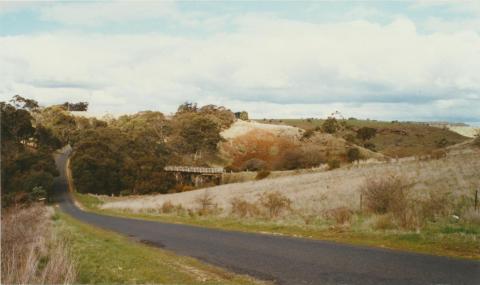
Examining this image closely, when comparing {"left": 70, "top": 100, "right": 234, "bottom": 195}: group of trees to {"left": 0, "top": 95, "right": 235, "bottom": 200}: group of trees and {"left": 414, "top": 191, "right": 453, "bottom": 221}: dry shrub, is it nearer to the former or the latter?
{"left": 0, "top": 95, "right": 235, "bottom": 200}: group of trees

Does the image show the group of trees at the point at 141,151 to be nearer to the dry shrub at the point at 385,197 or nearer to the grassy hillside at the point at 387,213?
the grassy hillside at the point at 387,213

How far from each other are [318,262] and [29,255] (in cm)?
708

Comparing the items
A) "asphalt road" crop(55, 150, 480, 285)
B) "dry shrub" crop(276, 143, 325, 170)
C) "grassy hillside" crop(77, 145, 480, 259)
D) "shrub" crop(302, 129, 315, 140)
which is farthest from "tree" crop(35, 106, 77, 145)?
"asphalt road" crop(55, 150, 480, 285)

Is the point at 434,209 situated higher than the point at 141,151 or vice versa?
the point at 141,151

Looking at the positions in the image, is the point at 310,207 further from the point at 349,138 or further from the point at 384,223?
the point at 349,138

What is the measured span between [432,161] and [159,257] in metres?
35.1

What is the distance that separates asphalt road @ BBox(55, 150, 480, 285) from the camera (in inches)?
446

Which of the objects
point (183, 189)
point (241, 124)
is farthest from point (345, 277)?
point (241, 124)

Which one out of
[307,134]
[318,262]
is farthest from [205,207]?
[307,134]

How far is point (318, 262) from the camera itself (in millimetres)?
13602

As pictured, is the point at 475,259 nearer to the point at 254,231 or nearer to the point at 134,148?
the point at 254,231

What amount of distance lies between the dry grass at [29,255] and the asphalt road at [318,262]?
4.46 m

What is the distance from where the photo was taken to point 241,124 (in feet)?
437

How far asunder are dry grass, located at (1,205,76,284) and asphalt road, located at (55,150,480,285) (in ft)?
14.6
